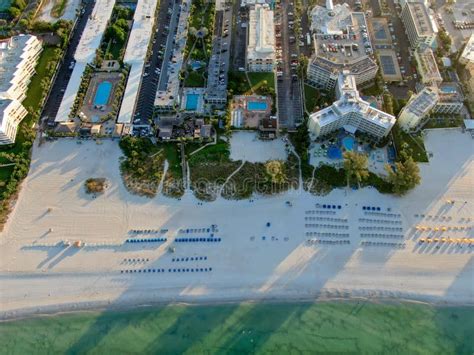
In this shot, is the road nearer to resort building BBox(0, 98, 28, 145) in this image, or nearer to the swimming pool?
resort building BBox(0, 98, 28, 145)

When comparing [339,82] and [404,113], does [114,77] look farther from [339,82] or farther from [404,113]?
[404,113]

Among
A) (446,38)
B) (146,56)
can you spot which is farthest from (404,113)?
(146,56)

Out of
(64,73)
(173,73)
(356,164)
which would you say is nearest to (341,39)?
(356,164)

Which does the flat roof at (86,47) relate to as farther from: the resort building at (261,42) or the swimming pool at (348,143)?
the swimming pool at (348,143)

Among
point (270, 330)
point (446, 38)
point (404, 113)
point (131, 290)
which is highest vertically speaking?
point (446, 38)

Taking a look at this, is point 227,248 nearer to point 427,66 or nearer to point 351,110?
point 351,110

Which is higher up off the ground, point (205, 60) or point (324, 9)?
point (324, 9)

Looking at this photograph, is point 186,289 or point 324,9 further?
point 324,9

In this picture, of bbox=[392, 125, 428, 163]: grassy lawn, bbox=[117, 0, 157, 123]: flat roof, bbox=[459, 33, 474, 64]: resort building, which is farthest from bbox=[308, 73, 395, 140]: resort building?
bbox=[117, 0, 157, 123]: flat roof
